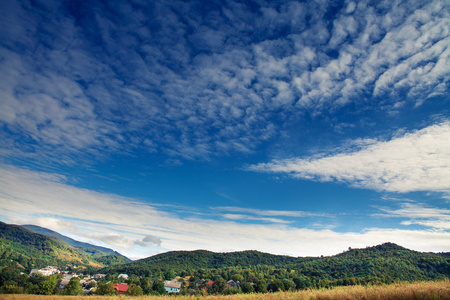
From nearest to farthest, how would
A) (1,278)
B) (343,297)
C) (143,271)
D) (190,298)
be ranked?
(343,297) < (190,298) < (1,278) < (143,271)

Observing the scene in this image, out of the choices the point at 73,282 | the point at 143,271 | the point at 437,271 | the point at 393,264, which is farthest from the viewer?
the point at 143,271

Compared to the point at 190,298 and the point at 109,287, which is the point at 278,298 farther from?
the point at 109,287

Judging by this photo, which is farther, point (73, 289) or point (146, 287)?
point (146, 287)

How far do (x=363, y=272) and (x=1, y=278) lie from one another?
183577 mm

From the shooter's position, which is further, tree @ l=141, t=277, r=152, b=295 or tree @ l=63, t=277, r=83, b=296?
tree @ l=141, t=277, r=152, b=295

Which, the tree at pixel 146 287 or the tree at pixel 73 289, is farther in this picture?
the tree at pixel 146 287

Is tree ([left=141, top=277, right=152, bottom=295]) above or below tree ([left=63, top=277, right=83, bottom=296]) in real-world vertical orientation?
below

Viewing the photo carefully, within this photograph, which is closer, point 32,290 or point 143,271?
point 32,290

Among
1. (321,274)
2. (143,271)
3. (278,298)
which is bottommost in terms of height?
(143,271)

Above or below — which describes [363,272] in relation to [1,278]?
above

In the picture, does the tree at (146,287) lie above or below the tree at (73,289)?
below

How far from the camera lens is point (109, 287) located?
7625 centimetres

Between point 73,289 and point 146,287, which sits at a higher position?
point 73,289

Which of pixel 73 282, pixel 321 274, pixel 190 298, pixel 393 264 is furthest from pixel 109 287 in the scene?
pixel 393 264
